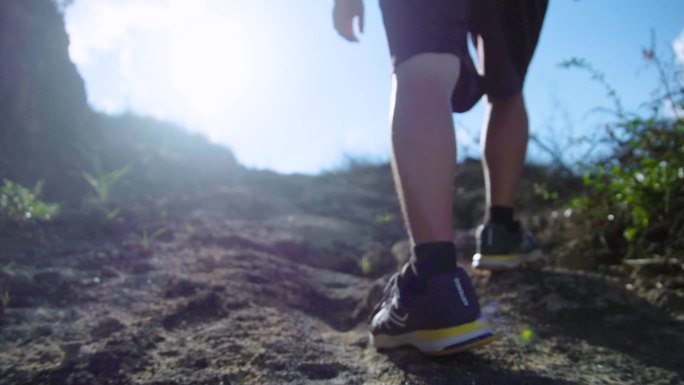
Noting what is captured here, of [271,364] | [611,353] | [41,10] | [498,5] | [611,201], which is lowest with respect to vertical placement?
[611,353]

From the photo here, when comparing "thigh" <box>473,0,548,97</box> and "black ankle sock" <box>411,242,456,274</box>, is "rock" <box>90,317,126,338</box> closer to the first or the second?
"black ankle sock" <box>411,242,456,274</box>

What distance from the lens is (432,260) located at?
1.32m

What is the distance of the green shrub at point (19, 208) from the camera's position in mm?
2420

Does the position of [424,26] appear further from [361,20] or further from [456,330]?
[456,330]

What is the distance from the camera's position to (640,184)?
2.14 meters

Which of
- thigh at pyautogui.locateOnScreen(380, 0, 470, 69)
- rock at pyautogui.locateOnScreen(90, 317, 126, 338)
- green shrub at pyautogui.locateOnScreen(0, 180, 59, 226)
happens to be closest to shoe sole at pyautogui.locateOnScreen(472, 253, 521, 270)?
thigh at pyautogui.locateOnScreen(380, 0, 470, 69)

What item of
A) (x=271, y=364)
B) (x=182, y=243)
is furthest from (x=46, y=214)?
(x=271, y=364)

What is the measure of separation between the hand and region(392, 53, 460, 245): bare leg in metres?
0.38

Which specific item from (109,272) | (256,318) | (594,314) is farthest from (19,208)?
(594,314)

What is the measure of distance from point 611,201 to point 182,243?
2.11 m

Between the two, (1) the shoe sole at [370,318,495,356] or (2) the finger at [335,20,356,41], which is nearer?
(1) the shoe sole at [370,318,495,356]

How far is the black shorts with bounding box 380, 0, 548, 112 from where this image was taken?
1.43 metres

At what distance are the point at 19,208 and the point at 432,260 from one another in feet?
6.85

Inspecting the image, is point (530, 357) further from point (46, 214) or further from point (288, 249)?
point (46, 214)
